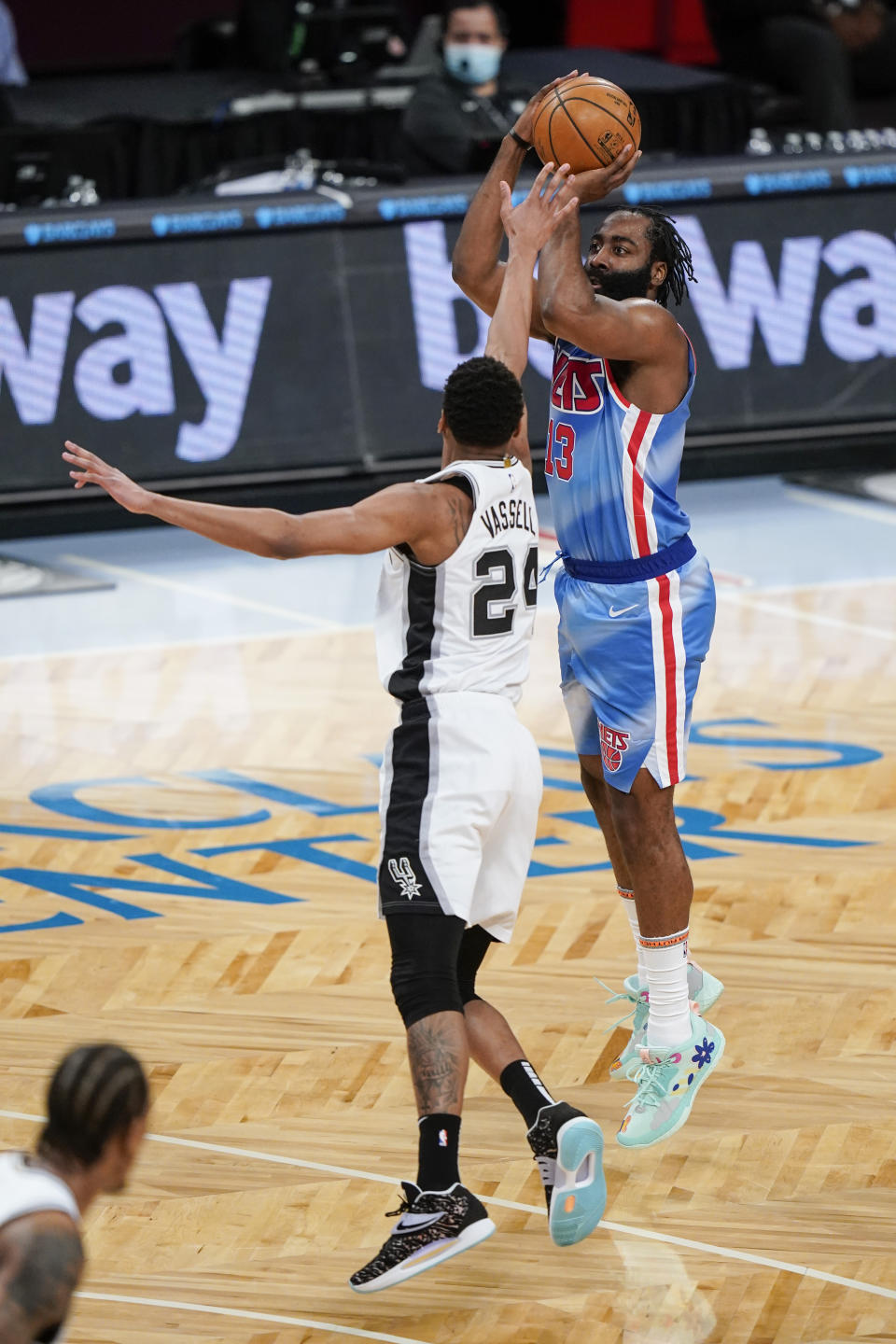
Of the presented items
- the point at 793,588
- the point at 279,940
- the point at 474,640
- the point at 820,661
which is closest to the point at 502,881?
the point at 474,640

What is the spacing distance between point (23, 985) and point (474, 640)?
204cm

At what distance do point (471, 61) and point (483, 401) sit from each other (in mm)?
8611

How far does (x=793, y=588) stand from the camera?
1008 centimetres

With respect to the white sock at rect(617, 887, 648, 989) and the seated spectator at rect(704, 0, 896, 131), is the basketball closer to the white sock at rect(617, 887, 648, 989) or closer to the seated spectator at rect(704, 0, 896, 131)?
the white sock at rect(617, 887, 648, 989)

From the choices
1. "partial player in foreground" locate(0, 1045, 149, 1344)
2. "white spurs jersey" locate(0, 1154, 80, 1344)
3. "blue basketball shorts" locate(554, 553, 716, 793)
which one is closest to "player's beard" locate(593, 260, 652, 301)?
"blue basketball shorts" locate(554, 553, 716, 793)

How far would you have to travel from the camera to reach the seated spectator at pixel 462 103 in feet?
40.7

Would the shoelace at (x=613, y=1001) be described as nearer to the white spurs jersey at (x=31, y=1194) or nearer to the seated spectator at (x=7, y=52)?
the white spurs jersey at (x=31, y=1194)

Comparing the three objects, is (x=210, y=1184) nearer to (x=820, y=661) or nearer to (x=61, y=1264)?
(x=61, y=1264)

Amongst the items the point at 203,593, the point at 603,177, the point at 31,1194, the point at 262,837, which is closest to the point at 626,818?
the point at 603,177

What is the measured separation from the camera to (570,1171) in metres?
4.48

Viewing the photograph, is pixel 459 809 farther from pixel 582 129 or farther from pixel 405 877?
pixel 582 129

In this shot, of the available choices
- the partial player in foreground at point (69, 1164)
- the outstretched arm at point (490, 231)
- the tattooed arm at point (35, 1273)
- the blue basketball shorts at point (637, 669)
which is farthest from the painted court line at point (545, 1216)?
the outstretched arm at point (490, 231)

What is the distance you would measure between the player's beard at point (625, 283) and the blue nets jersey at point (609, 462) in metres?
0.17

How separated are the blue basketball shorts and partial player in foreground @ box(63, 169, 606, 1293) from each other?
48 cm
